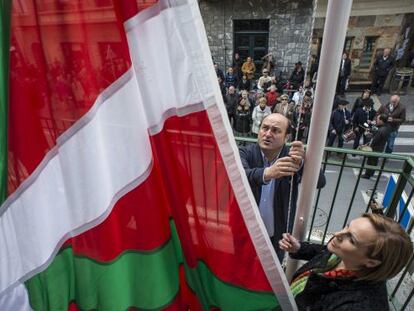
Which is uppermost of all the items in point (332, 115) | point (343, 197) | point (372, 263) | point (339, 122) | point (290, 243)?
point (372, 263)

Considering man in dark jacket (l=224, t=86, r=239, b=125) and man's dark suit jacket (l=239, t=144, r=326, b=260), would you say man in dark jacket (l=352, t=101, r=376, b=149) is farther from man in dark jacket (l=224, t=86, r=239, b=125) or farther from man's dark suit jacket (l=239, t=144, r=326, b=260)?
man's dark suit jacket (l=239, t=144, r=326, b=260)

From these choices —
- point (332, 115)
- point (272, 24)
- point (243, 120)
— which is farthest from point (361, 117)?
point (272, 24)

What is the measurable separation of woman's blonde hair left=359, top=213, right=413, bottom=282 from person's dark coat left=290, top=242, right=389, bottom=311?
64mm

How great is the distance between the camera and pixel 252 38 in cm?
1409

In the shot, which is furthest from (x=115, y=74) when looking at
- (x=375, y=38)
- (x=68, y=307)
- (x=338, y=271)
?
(x=375, y=38)

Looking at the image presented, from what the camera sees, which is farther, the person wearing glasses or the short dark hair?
the short dark hair

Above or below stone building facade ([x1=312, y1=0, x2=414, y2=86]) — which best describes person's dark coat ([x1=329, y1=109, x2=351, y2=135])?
below

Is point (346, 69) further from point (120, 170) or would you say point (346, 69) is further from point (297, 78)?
point (120, 170)

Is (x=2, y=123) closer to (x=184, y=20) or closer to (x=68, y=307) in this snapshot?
(x=184, y=20)

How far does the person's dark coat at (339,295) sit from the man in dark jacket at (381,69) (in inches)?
512

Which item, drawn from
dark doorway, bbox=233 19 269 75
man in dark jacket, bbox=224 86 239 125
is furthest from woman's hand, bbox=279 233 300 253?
dark doorway, bbox=233 19 269 75

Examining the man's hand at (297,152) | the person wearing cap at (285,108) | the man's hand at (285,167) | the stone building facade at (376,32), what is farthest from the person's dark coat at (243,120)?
the man's hand at (297,152)

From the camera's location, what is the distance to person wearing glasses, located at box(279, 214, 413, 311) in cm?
130

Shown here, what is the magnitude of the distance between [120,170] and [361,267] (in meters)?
1.05
